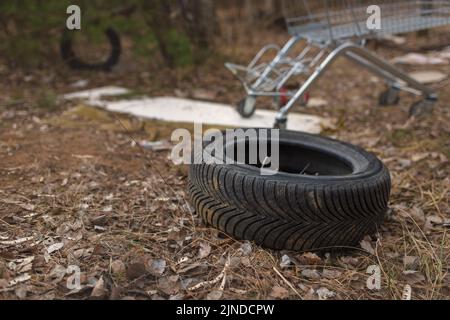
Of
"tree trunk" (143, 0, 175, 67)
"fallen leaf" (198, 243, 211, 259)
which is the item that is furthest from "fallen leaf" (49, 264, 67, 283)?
"tree trunk" (143, 0, 175, 67)

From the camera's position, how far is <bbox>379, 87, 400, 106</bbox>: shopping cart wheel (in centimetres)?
466

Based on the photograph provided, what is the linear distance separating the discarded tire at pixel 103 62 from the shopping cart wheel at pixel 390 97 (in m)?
2.67

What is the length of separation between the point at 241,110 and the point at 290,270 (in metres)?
2.18

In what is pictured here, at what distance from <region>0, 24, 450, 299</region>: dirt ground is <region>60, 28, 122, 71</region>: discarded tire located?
4.19 ft

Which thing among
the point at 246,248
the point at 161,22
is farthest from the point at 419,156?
the point at 161,22

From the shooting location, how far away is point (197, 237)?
236 centimetres

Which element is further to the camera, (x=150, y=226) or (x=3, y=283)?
(x=150, y=226)

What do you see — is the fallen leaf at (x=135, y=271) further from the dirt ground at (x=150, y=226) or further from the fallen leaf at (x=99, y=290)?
the fallen leaf at (x=99, y=290)

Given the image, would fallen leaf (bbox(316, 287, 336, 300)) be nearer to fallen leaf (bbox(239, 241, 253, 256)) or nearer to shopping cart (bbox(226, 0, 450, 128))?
fallen leaf (bbox(239, 241, 253, 256))

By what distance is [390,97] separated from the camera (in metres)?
4.68

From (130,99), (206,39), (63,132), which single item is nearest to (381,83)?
(206,39)

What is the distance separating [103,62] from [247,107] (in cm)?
219

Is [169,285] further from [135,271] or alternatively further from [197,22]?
[197,22]

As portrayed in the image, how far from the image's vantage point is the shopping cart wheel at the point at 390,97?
4.66 m
